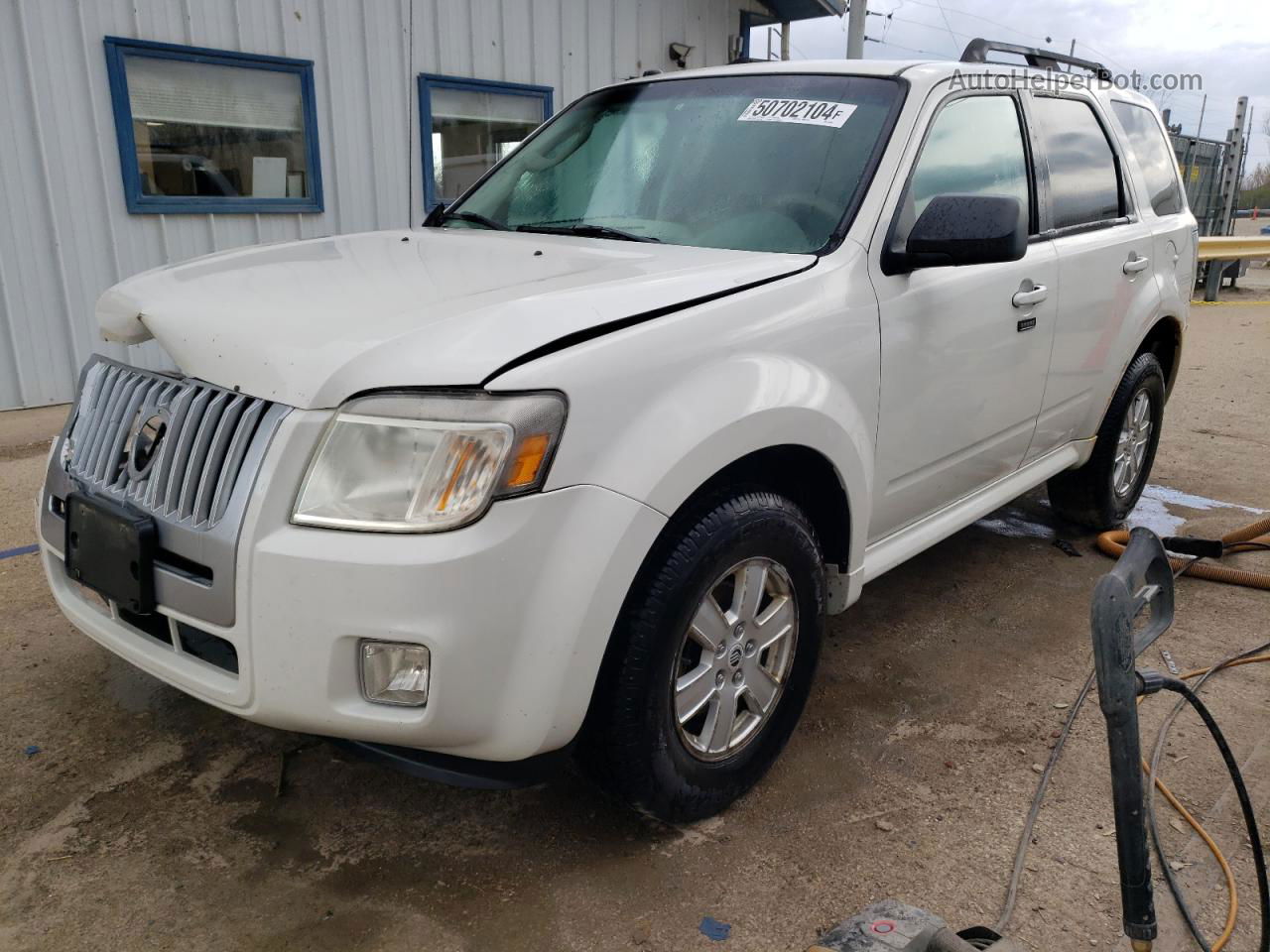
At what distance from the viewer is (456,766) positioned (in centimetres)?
199

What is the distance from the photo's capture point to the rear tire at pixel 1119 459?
425 cm

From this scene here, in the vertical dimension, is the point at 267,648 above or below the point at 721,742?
above

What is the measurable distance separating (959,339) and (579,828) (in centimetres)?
172

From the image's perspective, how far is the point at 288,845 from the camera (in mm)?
2344

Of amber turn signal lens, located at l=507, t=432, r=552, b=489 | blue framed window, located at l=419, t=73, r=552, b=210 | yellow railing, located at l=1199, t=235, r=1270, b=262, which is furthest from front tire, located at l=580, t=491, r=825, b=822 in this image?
yellow railing, located at l=1199, t=235, r=1270, b=262

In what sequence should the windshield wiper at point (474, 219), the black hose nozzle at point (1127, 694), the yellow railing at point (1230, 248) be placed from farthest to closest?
the yellow railing at point (1230, 248), the windshield wiper at point (474, 219), the black hose nozzle at point (1127, 694)

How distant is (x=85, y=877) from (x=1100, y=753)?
8.25 feet

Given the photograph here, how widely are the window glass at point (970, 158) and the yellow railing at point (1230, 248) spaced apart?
427 inches

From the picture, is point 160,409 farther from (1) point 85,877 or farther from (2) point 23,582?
(2) point 23,582

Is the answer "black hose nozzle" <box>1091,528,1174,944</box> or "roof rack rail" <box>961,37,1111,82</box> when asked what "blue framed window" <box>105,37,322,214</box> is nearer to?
"roof rack rail" <box>961,37,1111,82</box>

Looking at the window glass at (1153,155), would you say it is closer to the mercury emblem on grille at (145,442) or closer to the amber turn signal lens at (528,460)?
the amber turn signal lens at (528,460)

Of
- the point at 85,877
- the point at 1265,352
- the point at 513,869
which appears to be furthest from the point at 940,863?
the point at 1265,352

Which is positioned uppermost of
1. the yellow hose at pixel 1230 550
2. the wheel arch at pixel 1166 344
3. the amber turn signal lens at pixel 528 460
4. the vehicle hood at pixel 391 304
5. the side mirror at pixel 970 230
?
the side mirror at pixel 970 230

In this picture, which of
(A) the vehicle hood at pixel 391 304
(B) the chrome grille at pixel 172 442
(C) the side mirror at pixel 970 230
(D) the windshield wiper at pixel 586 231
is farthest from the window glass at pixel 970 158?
(B) the chrome grille at pixel 172 442
